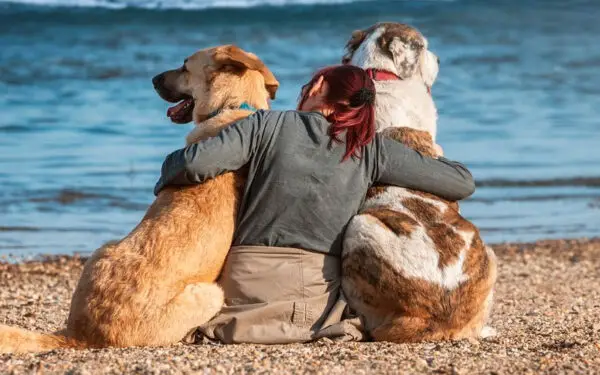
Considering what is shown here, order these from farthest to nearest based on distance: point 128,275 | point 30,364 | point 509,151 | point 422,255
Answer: point 509,151 → point 422,255 → point 128,275 → point 30,364

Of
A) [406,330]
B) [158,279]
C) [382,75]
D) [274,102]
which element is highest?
[382,75]

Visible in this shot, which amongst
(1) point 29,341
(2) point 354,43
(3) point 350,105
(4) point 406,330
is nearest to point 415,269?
(4) point 406,330

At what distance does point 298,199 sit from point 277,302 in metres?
0.58

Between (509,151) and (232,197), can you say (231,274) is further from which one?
(509,151)

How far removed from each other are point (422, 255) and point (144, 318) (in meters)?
1.54

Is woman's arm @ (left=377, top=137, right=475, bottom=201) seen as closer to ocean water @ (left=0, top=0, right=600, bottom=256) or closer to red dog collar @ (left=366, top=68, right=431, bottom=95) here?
red dog collar @ (left=366, top=68, right=431, bottom=95)

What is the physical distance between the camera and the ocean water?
13.6m

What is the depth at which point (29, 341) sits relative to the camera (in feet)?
17.8

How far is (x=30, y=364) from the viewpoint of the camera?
5.00 meters

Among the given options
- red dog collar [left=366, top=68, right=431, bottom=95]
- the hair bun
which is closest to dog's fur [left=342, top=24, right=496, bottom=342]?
the hair bun

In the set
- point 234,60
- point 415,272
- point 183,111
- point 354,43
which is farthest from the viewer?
point 354,43

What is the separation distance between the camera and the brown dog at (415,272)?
577 cm

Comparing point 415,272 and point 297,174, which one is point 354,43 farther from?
point 415,272

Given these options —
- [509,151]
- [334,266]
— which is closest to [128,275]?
[334,266]
